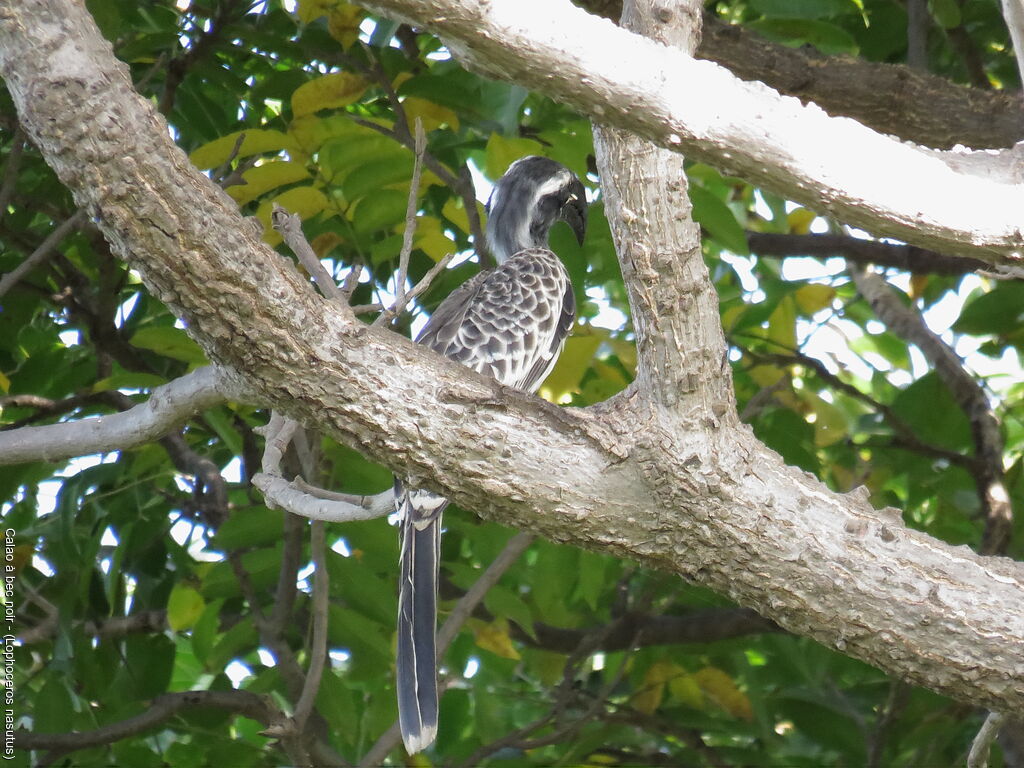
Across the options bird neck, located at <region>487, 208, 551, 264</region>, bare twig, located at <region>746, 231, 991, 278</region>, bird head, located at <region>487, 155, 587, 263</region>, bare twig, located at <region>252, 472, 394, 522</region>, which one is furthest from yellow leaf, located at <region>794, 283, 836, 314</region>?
bare twig, located at <region>252, 472, 394, 522</region>

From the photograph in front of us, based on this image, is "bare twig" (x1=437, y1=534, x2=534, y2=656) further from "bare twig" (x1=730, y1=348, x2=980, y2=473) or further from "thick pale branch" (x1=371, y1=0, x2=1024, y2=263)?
"thick pale branch" (x1=371, y1=0, x2=1024, y2=263)

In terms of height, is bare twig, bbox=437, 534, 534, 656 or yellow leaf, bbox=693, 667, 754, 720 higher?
bare twig, bbox=437, 534, 534, 656

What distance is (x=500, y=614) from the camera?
11.7ft

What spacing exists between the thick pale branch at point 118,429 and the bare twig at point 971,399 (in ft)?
7.74

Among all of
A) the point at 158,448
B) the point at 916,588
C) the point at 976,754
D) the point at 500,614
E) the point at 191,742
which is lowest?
the point at 191,742

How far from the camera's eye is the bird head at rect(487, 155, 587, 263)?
438 centimetres

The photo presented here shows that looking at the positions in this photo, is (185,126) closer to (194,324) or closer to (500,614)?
(500,614)

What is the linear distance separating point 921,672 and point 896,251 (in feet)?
9.19

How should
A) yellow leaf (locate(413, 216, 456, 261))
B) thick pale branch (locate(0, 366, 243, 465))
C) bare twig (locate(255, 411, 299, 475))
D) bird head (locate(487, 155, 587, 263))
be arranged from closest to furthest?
thick pale branch (locate(0, 366, 243, 465))
bare twig (locate(255, 411, 299, 475))
yellow leaf (locate(413, 216, 456, 261))
bird head (locate(487, 155, 587, 263))

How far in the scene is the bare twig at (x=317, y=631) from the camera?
9.93 ft

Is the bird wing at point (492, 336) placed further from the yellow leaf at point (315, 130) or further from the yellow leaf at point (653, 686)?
the yellow leaf at point (653, 686)

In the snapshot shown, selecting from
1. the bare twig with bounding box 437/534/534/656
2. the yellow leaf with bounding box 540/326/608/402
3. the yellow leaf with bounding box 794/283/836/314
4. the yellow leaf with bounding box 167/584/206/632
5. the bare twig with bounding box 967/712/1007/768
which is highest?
the yellow leaf with bounding box 794/283/836/314

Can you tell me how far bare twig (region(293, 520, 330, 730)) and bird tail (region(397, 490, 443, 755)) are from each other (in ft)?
0.66

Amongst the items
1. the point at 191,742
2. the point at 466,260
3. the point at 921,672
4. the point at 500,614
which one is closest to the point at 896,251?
the point at 466,260
